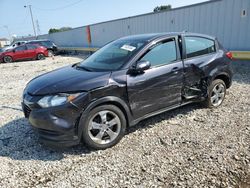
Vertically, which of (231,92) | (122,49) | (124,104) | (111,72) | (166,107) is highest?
(122,49)

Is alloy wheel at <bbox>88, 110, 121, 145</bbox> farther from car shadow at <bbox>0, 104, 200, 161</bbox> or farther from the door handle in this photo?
the door handle

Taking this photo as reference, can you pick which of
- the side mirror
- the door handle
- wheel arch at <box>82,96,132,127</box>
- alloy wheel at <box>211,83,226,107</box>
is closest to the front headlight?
wheel arch at <box>82,96,132,127</box>

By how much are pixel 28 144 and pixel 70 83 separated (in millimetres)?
1353

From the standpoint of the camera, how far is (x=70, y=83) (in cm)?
304

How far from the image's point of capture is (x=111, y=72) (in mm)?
3199

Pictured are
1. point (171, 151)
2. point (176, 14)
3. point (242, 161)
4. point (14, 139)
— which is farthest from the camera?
point (176, 14)

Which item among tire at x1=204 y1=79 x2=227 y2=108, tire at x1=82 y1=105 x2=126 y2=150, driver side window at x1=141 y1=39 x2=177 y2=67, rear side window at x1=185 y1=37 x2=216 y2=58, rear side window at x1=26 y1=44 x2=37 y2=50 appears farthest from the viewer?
rear side window at x1=26 y1=44 x2=37 y2=50

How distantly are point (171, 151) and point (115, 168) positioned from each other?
2.85 ft

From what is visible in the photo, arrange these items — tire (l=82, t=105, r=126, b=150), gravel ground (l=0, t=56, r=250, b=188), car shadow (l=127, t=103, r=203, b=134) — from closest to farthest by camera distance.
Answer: gravel ground (l=0, t=56, r=250, b=188) < tire (l=82, t=105, r=126, b=150) < car shadow (l=127, t=103, r=203, b=134)

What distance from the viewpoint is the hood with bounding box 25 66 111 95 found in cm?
296

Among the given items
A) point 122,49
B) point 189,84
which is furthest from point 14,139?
point 189,84

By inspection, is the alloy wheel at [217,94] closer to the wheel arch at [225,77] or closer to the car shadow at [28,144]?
the wheel arch at [225,77]

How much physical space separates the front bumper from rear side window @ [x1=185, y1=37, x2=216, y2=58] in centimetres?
237

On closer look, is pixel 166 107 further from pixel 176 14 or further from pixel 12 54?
pixel 12 54
